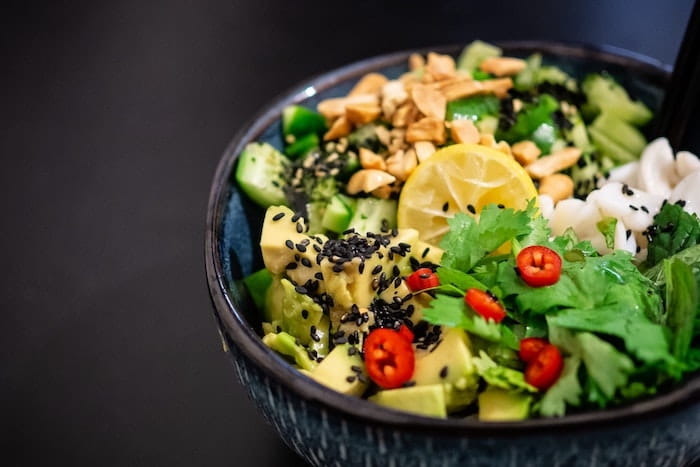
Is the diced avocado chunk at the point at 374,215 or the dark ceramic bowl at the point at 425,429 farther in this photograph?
the diced avocado chunk at the point at 374,215

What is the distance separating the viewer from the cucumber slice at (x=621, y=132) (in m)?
2.09

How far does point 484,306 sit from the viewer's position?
1304mm

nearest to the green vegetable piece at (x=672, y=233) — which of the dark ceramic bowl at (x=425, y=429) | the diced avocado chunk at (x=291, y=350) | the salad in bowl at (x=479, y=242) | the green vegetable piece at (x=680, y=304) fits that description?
the salad in bowl at (x=479, y=242)

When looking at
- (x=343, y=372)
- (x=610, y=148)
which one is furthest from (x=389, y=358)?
(x=610, y=148)

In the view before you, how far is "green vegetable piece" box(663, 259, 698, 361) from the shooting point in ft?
3.91

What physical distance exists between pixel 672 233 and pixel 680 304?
35 centimetres

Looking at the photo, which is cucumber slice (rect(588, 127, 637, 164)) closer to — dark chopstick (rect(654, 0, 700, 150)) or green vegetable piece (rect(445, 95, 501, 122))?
dark chopstick (rect(654, 0, 700, 150))

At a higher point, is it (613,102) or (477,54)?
(477,54)

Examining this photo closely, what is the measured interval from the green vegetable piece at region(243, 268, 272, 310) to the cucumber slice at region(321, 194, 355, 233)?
0.21 metres

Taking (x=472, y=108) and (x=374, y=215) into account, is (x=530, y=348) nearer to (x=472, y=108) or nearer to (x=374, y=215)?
(x=374, y=215)

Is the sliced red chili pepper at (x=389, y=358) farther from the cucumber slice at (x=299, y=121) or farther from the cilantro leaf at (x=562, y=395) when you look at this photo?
the cucumber slice at (x=299, y=121)

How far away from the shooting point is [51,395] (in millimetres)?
1807

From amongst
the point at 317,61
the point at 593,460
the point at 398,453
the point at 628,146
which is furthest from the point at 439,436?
the point at 317,61

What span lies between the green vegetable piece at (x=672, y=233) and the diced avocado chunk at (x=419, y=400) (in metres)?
0.64
